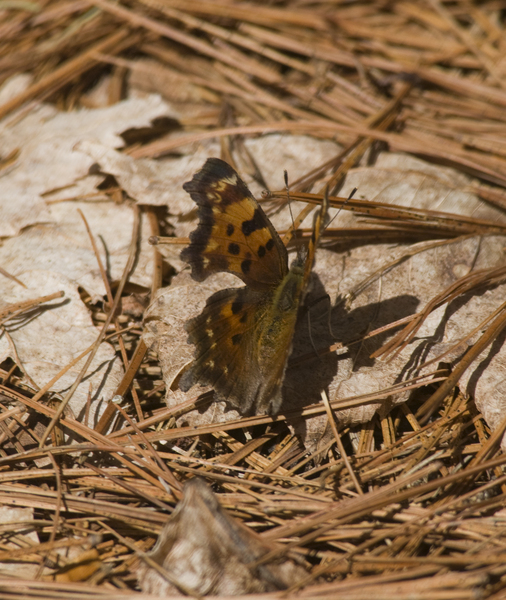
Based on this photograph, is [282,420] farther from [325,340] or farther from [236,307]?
[236,307]

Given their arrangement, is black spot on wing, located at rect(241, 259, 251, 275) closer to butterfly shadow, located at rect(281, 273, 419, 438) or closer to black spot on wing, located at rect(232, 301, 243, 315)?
black spot on wing, located at rect(232, 301, 243, 315)

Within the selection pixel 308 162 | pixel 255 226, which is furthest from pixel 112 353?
pixel 308 162

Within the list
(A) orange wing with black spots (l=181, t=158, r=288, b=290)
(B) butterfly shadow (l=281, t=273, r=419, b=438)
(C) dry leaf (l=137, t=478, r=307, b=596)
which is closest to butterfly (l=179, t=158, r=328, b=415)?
(A) orange wing with black spots (l=181, t=158, r=288, b=290)

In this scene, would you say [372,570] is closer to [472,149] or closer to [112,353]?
[112,353]

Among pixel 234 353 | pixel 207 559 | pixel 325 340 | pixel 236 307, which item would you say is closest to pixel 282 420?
pixel 234 353

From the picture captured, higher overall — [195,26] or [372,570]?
[195,26]
